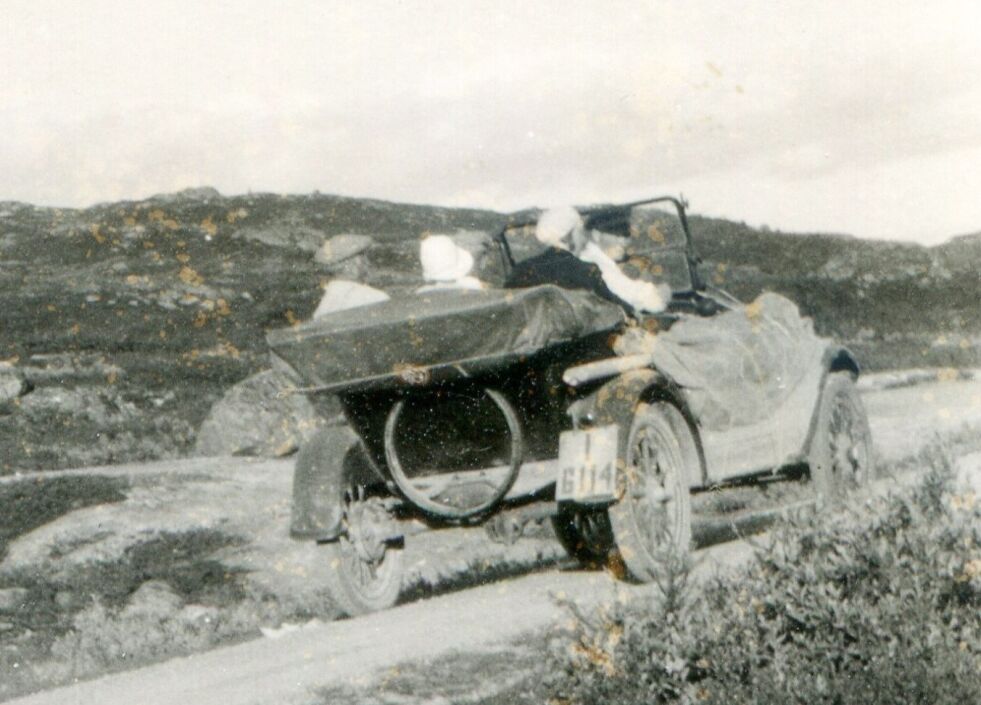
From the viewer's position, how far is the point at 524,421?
7.82 m

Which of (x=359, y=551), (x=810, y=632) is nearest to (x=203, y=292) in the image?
(x=359, y=551)

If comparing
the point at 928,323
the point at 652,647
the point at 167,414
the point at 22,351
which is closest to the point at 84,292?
the point at 22,351

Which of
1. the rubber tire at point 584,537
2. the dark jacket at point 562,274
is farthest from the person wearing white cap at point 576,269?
the rubber tire at point 584,537

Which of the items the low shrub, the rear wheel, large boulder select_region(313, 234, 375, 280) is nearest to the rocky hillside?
large boulder select_region(313, 234, 375, 280)

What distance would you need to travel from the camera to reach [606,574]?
8086 millimetres

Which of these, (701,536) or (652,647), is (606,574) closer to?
(701,536)

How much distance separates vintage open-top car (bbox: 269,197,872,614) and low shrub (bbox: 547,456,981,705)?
5.96 ft

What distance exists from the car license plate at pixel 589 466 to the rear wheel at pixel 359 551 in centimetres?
132

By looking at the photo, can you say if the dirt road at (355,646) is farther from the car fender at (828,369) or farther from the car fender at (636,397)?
the car fender at (828,369)

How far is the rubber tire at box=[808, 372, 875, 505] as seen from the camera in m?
9.53

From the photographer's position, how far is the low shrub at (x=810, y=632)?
13.7 ft

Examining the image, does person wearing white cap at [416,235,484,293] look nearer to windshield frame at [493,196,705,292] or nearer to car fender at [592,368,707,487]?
windshield frame at [493,196,705,292]

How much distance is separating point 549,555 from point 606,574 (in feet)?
7.19

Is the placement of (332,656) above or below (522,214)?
below
